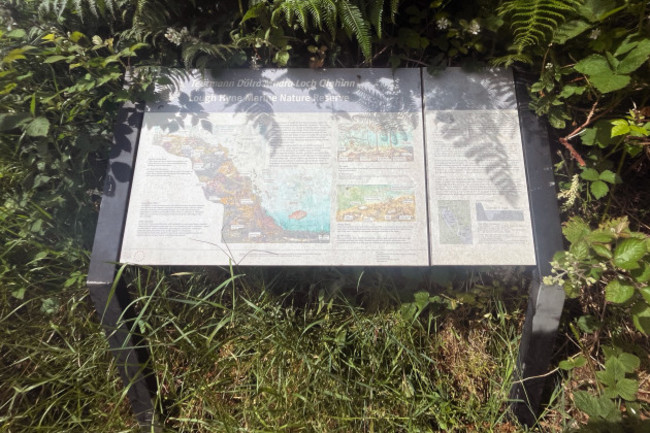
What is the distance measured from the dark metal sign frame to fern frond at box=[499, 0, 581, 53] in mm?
217

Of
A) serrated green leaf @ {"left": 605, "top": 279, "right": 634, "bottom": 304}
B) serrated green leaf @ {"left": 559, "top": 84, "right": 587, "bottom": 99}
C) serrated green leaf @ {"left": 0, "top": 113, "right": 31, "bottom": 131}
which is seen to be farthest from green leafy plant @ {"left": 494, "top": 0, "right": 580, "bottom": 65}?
serrated green leaf @ {"left": 0, "top": 113, "right": 31, "bottom": 131}

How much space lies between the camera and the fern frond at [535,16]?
5.61 feet

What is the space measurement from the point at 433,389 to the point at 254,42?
206 centimetres

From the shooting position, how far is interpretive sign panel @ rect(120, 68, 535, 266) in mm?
1847

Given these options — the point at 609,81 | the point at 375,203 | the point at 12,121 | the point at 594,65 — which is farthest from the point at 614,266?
the point at 12,121

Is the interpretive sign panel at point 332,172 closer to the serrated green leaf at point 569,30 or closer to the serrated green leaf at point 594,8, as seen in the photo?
the serrated green leaf at point 569,30

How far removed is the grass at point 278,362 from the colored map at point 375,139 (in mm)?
794

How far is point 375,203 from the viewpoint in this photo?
1902 mm

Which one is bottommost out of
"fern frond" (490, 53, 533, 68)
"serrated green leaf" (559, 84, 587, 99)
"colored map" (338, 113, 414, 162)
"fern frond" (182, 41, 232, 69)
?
"colored map" (338, 113, 414, 162)

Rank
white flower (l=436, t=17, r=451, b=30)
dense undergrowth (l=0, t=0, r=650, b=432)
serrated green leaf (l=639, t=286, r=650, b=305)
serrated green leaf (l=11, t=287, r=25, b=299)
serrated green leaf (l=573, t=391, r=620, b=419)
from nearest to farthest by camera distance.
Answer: serrated green leaf (l=639, t=286, r=650, b=305)
serrated green leaf (l=573, t=391, r=620, b=419)
dense undergrowth (l=0, t=0, r=650, b=432)
white flower (l=436, t=17, r=451, b=30)
serrated green leaf (l=11, t=287, r=25, b=299)

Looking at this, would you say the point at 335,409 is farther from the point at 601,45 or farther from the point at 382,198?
the point at 601,45

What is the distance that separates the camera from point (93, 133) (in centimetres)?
235

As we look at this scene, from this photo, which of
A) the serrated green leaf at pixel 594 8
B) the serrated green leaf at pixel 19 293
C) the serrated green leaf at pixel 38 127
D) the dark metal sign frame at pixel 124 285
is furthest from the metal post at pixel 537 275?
the serrated green leaf at pixel 19 293

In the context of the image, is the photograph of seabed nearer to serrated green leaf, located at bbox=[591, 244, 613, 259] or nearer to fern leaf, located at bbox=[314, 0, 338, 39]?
serrated green leaf, located at bbox=[591, 244, 613, 259]
